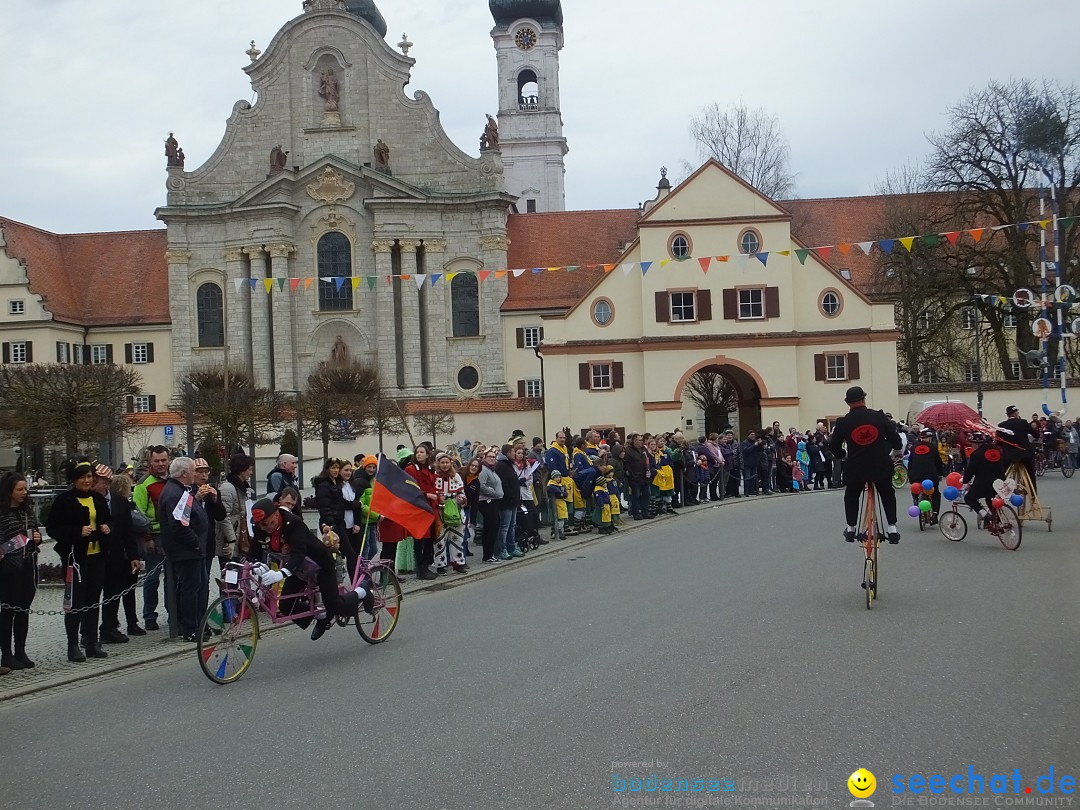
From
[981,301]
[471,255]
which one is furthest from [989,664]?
[471,255]

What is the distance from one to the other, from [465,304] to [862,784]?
50581 millimetres

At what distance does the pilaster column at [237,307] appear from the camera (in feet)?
Result: 180

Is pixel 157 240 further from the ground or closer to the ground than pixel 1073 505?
further from the ground

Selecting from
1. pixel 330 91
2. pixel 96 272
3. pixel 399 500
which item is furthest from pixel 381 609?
pixel 96 272

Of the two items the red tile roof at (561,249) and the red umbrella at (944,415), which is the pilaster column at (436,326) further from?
the red umbrella at (944,415)

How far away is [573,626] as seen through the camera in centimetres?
1041

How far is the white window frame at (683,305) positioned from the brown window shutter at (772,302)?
9.18ft

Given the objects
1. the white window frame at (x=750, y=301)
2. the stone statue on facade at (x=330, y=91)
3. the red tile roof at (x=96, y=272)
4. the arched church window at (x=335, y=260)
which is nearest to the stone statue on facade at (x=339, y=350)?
the arched church window at (x=335, y=260)

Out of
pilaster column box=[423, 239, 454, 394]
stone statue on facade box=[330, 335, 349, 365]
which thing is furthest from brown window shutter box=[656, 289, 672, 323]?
stone statue on facade box=[330, 335, 349, 365]

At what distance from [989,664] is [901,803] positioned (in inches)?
120

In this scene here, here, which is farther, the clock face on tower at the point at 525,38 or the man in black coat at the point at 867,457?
the clock face on tower at the point at 525,38

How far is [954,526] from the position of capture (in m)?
16.1

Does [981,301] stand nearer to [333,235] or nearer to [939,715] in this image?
[333,235]

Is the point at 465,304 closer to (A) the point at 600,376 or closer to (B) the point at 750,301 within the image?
(A) the point at 600,376
